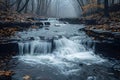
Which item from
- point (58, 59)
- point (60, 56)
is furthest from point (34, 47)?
point (58, 59)

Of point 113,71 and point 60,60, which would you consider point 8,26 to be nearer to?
point 60,60

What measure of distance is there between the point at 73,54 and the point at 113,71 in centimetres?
340

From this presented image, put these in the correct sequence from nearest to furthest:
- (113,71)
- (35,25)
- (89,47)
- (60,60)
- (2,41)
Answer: (113,71) < (60,60) < (2,41) < (89,47) < (35,25)

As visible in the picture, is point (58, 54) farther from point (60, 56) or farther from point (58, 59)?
point (58, 59)

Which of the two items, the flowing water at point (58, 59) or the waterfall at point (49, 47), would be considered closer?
the flowing water at point (58, 59)

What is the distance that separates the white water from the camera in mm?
10070

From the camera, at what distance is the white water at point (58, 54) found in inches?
396

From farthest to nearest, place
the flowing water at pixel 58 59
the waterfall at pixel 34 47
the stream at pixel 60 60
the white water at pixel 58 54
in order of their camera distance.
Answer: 1. the waterfall at pixel 34 47
2. the white water at pixel 58 54
3. the flowing water at pixel 58 59
4. the stream at pixel 60 60

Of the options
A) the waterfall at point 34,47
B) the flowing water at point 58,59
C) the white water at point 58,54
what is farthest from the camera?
the waterfall at point 34,47

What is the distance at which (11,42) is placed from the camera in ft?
37.1

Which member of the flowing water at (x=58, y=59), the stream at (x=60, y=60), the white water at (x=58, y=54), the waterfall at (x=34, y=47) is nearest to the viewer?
the stream at (x=60, y=60)

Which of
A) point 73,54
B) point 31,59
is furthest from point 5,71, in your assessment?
point 73,54

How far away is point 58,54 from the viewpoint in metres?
11.6

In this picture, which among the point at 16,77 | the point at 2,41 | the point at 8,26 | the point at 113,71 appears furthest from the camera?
the point at 8,26
